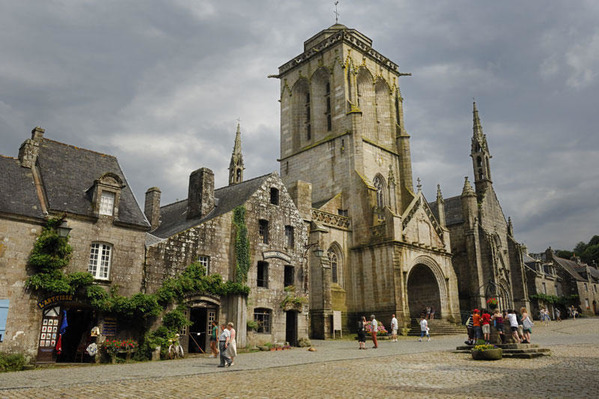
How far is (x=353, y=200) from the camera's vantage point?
1336 inches

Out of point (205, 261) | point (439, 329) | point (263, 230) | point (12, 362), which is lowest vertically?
point (12, 362)

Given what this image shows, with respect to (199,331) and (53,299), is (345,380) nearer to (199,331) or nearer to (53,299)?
(53,299)

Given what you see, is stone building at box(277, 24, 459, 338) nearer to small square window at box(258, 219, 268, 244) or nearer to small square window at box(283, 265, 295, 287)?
small square window at box(283, 265, 295, 287)

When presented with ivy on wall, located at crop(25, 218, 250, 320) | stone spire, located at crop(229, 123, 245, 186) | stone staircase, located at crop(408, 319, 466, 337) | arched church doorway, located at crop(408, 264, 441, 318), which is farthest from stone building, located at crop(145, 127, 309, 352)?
stone spire, located at crop(229, 123, 245, 186)

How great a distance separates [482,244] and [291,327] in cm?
2317

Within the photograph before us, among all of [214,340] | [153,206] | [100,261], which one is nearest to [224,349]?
[214,340]

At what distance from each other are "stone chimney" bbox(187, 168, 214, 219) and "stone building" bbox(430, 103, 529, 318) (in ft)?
66.3

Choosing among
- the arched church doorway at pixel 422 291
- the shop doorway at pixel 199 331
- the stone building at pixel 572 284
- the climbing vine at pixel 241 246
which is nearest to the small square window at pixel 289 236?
the climbing vine at pixel 241 246

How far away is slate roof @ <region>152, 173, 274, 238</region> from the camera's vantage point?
2244 cm

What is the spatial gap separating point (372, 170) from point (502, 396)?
29492 mm

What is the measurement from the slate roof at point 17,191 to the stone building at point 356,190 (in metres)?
13.7

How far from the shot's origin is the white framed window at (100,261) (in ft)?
56.3

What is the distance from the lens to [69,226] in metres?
16.8

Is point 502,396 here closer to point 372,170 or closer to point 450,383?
point 450,383
